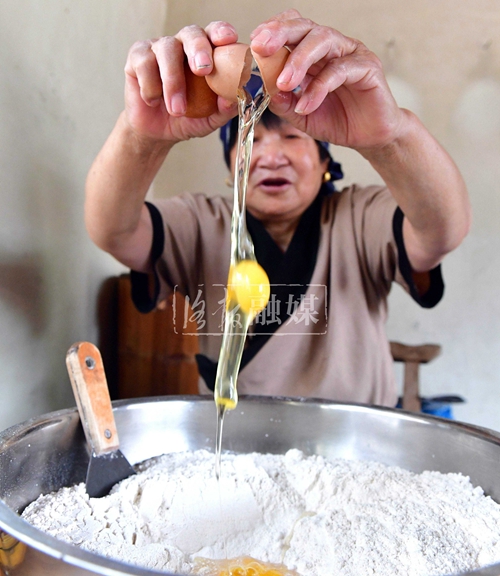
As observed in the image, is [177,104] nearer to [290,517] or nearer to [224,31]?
[224,31]

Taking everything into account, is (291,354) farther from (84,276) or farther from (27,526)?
(27,526)

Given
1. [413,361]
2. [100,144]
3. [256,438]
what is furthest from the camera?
[413,361]

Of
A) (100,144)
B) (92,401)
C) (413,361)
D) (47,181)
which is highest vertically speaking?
(100,144)

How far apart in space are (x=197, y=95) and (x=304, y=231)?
1.55ft

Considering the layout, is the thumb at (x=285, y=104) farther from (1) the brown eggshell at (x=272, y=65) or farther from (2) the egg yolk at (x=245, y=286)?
(2) the egg yolk at (x=245, y=286)

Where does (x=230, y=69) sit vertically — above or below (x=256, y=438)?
above

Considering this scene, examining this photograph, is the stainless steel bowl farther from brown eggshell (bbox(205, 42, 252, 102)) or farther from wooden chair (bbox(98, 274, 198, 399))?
wooden chair (bbox(98, 274, 198, 399))

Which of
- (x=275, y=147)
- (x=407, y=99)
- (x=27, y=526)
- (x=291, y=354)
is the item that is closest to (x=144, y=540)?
(x=27, y=526)

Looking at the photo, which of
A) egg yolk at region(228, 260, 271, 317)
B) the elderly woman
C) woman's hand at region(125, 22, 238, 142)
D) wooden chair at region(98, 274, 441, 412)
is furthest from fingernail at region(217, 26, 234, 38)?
wooden chair at region(98, 274, 441, 412)

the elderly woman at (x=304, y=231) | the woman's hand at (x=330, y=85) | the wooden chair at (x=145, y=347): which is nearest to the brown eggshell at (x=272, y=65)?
the woman's hand at (x=330, y=85)

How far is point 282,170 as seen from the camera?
0.90 m

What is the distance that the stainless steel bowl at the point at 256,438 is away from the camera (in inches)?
20.6

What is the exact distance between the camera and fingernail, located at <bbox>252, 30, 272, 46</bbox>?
16.8 inches

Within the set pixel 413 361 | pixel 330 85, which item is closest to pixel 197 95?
pixel 330 85
